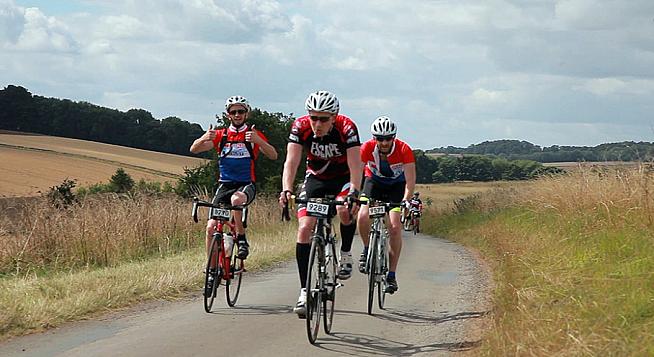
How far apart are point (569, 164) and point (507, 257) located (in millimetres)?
5009

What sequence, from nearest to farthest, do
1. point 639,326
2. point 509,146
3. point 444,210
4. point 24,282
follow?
point 639,326 → point 24,282 → point 444,210 → point 509,146

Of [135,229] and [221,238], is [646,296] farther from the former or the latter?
[135,229]

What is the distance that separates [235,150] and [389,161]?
1.77 metres

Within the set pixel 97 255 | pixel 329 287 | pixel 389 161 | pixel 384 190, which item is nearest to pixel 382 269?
pixel 384 190

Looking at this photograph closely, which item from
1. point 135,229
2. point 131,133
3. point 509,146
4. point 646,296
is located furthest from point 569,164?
point 131,133

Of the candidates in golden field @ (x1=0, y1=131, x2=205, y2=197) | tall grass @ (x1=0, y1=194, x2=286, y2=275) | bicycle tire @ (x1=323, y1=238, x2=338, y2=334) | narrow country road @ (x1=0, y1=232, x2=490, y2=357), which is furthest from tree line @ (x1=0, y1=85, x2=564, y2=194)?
bicycle tire @ (x1=323, y1=238, x2=338, y2=334)

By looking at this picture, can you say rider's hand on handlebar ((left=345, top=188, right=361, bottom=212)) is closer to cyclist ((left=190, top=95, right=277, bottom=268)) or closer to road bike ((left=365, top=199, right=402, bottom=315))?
road bike ((left=365, top=199, right=402, bottom=315))

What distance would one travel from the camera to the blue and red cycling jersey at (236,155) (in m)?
9.79

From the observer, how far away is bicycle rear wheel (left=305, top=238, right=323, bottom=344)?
7513 mm

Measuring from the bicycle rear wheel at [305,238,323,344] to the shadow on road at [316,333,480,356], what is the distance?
159mm

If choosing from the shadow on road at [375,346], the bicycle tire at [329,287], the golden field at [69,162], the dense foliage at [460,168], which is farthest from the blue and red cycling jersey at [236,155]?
the dense foliage at [460,168]

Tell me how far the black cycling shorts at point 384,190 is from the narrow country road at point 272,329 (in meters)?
1.27

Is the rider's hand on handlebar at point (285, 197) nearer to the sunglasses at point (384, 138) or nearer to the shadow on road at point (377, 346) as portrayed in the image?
the shadow on road at point (377, 346)

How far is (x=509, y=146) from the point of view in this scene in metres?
70.0
